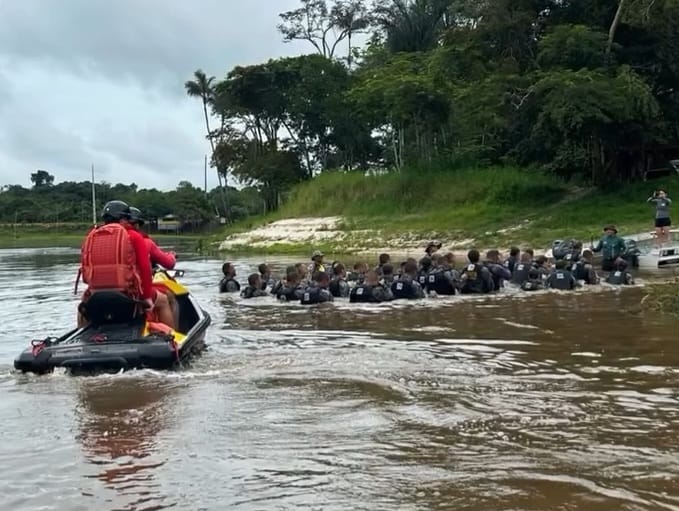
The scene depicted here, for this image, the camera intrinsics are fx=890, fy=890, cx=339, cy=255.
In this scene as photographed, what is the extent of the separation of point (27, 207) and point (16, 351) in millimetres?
77883

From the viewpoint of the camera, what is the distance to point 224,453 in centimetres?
584

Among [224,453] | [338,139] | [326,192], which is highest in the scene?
[338,139]

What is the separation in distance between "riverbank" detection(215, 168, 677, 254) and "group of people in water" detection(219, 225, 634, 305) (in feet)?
29.2

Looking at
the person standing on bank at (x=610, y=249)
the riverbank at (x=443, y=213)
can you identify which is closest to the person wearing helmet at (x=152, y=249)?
the person standing on bank at (x=610, y=249)

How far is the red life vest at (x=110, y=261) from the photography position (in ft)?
28.8

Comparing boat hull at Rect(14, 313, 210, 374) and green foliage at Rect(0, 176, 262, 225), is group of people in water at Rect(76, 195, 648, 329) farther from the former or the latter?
green foliage at Rect(0, 176, 262, 225)

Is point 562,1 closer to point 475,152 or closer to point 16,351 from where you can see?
point 475,152

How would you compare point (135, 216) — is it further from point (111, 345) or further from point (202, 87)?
point (202, 87)

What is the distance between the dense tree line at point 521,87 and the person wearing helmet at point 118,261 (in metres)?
20.6

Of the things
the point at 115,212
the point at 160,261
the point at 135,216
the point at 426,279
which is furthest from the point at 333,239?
the point at 115,212

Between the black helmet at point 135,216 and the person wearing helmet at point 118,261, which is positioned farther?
the black helmet at point 135,216

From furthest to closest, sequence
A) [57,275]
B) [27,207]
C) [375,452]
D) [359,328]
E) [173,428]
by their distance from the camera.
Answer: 1. [27,207]
2. [57,275]
3. [359,328]
4. [173,428]
5. [375,452]

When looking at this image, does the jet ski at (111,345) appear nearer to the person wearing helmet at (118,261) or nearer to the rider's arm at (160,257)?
→ the person wearing helmet at (118,261)

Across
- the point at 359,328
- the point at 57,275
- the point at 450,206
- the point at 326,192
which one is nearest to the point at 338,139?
the point at 326,192
